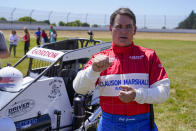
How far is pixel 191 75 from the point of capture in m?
9.72

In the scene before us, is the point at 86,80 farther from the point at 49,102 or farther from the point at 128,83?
the point at 49,102

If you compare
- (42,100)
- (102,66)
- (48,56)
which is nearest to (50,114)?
(42,100)

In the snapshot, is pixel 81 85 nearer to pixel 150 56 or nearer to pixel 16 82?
pixel 150 56

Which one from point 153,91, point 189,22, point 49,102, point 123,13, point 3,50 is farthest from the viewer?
point 189,22

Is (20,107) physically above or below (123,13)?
below

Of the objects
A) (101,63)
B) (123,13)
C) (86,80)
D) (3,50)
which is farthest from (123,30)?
(3,50)

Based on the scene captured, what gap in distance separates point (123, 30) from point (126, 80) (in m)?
0.36

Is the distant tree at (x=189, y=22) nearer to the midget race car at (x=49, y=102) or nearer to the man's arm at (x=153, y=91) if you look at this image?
the midget race car at (x=49, y=102)

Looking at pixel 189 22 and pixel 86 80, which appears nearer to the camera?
pixel 86 80

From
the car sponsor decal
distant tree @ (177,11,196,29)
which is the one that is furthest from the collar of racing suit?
distant tree @ (177,11,196,29)

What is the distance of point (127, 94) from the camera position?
160 cm

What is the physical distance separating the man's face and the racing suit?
0.15ft

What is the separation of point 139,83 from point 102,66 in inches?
13.1

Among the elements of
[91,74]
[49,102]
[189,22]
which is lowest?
[49,102]
